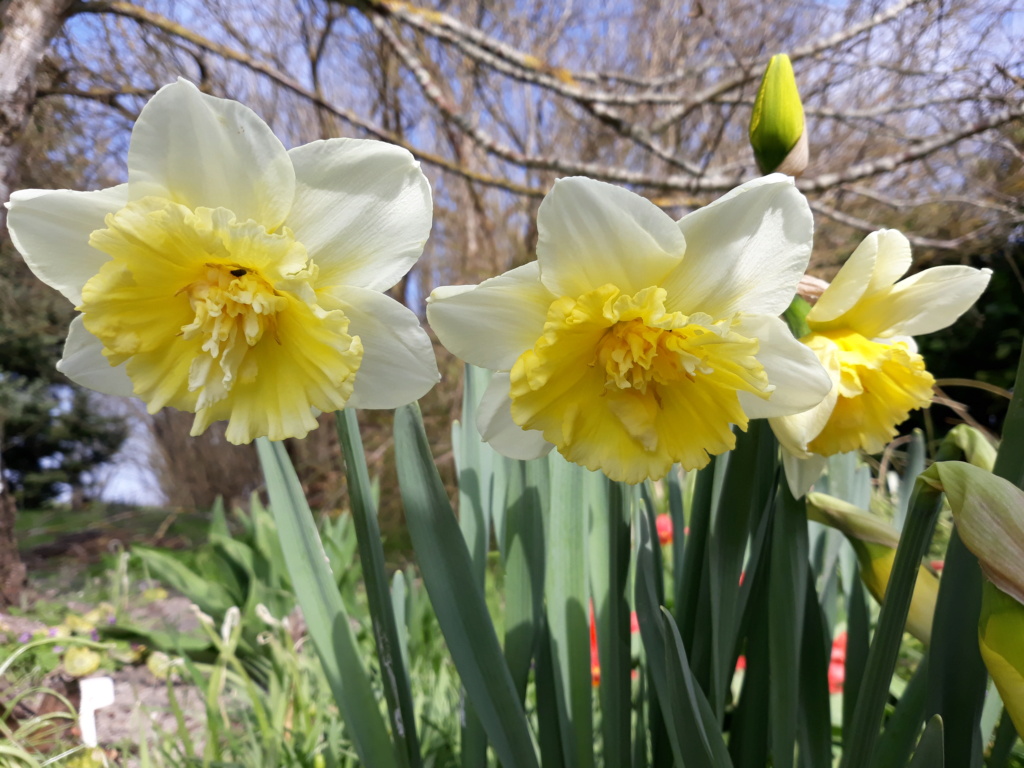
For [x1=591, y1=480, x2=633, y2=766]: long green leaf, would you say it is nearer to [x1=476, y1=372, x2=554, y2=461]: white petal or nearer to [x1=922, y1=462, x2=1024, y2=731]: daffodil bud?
[x1=476, y1=372, x2=554, y2=461]: white petal

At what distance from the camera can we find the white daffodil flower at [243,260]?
0.49m

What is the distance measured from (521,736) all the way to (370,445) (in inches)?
156

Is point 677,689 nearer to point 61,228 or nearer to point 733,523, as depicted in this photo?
point 733,523

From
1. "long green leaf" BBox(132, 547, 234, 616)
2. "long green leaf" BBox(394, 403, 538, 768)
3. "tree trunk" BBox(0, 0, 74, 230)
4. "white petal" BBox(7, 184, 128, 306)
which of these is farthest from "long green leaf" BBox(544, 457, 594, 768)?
"tree trunk" BBox(0, 0, 74, 230)

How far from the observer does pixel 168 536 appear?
17.1 feet

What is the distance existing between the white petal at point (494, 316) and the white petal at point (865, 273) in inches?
9.9

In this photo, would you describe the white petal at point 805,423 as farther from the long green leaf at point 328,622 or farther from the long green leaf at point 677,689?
the long green leaf at point 328,622

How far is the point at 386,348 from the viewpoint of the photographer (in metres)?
0.51

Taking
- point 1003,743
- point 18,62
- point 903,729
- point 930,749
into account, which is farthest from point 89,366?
point 18,62

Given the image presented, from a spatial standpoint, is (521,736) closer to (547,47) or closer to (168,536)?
(547,47)

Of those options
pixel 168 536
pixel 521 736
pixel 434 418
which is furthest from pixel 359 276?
pixel 168 536

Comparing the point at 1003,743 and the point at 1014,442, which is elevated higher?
the point at 1014,442

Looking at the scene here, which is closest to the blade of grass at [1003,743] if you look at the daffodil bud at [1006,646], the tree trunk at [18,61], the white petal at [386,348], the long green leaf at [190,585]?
the daffodil bud at [1006,646]

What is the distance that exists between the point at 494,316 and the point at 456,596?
0.97 feet
